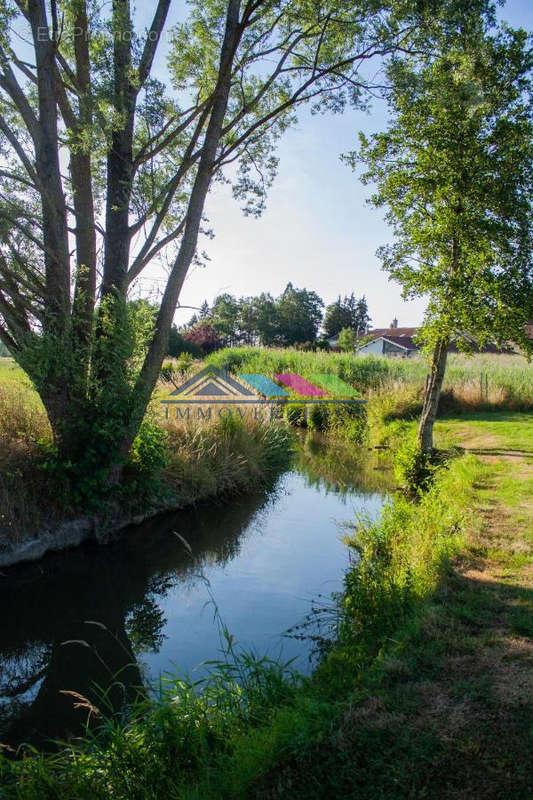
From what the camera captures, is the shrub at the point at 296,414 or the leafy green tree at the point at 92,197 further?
the shrub at the point at 296,414

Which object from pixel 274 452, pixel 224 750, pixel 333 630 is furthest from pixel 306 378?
pixel 224 750

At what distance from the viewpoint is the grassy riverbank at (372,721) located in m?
2.24

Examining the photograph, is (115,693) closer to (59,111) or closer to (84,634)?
(84,634)

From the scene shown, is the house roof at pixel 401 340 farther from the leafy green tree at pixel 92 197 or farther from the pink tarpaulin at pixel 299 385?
the leafy green tree at pixel 92 197

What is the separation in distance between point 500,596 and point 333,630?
146cm

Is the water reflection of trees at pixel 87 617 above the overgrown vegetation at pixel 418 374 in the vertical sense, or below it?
below

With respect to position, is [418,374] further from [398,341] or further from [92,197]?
[398,341]

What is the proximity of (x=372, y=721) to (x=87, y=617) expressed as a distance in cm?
346

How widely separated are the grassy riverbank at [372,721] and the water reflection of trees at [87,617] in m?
0.62

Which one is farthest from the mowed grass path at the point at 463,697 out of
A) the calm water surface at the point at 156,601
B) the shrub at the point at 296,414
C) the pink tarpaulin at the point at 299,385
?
the pink tarpaulin at the point at 299,385

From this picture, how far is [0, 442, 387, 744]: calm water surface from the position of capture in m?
4.05

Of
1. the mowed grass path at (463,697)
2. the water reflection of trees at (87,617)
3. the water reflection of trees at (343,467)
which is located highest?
the mowed grass path at (463,697)

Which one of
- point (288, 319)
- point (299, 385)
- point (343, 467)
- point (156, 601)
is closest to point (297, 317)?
point (288, 319)

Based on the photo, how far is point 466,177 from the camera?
25.1 ft
